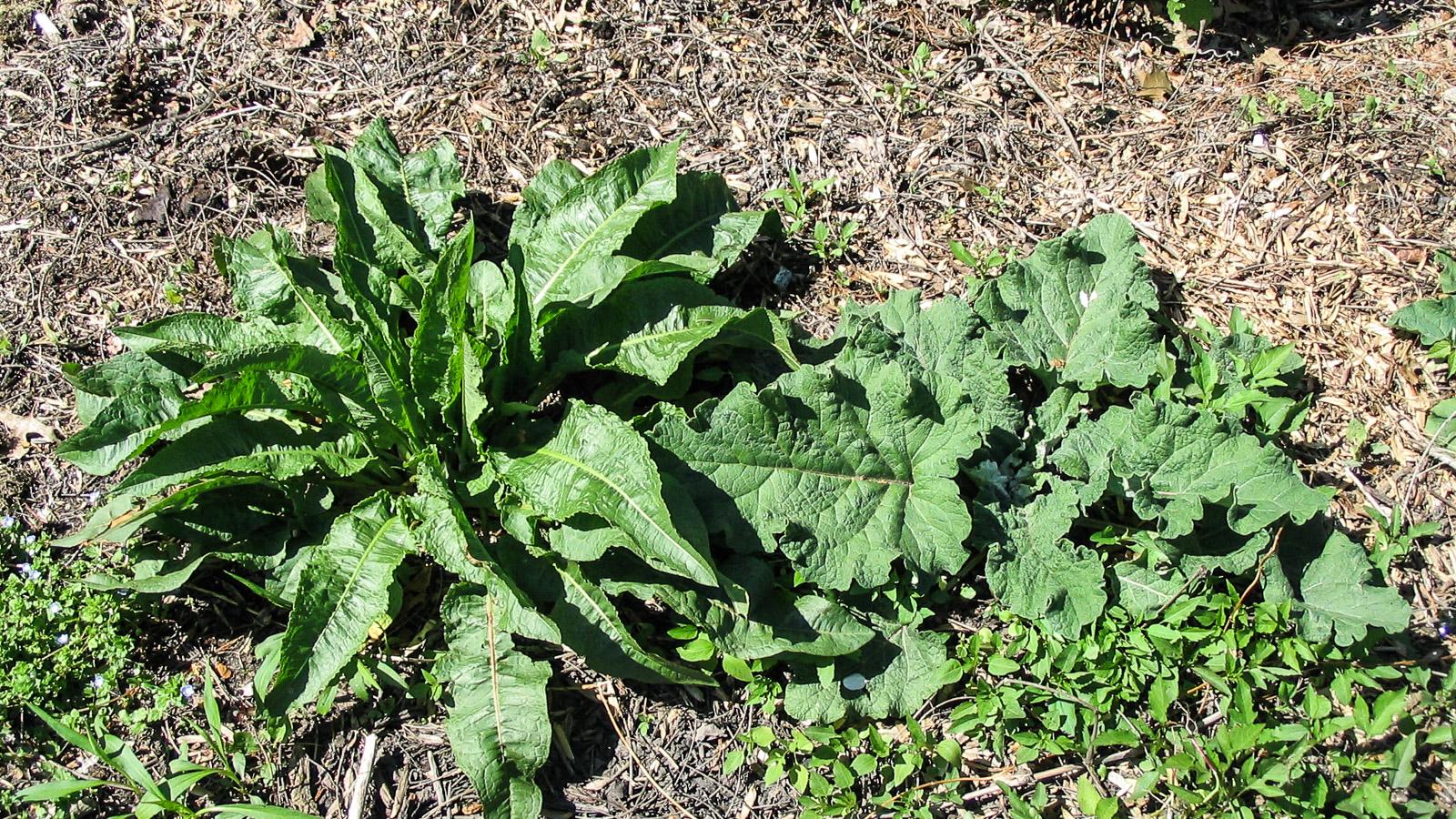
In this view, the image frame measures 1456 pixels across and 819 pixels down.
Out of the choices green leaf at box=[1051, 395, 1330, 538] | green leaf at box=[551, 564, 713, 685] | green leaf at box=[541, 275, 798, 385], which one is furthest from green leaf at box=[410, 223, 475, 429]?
green leaf at box=[1051, 395, 1330, 538]

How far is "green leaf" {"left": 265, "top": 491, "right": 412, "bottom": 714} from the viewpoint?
3033 mm

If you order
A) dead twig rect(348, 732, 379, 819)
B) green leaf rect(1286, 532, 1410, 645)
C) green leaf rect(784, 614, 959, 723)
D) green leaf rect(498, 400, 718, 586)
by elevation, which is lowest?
dead twig rect(348, 732, 379, 819)

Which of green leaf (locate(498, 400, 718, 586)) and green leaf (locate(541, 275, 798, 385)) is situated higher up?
green leaf (locate(541, 275, 798, 385))

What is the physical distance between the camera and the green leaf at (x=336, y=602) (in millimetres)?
3033

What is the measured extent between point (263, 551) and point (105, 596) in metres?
0.52

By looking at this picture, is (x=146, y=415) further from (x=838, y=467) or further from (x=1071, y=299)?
(x=1071, y=299)

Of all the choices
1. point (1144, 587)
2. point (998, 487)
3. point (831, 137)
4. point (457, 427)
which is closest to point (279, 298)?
point (457, 427)

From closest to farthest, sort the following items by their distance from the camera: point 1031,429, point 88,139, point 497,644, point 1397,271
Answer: point 497,644, point 1031,429, point 1397,271, point 88,139

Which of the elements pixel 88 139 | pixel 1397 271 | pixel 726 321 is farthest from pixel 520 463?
pixel 1397 271

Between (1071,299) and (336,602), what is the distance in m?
2.56

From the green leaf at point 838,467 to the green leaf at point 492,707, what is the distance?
0.74m

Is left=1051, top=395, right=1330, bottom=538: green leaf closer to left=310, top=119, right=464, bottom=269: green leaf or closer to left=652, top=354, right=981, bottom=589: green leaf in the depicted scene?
left=652, top=354, right=981, bottom=589: green leaf

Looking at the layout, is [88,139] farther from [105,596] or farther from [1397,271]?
[1397,271]

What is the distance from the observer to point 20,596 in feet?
11.2
